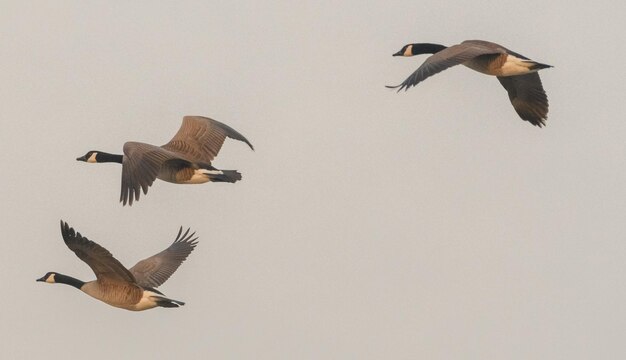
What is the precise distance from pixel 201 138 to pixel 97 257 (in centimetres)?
401

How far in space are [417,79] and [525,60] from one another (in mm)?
3129

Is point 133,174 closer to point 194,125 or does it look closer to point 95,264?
point 95,264

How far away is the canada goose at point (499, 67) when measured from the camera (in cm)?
2745

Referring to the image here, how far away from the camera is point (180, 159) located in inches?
1150

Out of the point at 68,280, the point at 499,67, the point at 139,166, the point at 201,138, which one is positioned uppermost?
the point at 499,67

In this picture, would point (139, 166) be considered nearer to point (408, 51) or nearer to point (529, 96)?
point (408, 51)

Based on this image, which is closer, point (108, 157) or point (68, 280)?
point (68, 280)

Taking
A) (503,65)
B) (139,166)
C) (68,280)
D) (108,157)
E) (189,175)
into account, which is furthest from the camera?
(108,157)

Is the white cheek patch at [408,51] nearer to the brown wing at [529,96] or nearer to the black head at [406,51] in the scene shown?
the black head at [406,51]

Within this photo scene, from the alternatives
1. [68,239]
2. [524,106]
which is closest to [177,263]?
[68,239]

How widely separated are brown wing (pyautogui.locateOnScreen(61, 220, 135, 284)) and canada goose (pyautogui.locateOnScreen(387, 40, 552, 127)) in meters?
5.97

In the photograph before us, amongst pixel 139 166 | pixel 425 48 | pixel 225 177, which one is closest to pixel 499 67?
pixel 425 48

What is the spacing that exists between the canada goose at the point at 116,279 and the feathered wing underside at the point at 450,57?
5523 millimetres

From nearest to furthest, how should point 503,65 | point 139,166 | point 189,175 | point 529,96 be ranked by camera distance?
1. point 139,166
2. point 503,65
3. point 189,175
4. point 529,96
